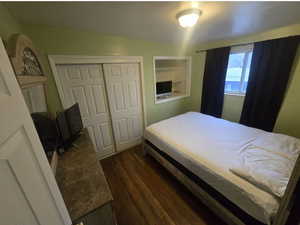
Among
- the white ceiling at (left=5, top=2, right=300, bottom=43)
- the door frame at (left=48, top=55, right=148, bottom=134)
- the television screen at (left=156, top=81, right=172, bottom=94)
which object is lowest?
the television screen at (left=156, top=81, right=172, bottom=94)

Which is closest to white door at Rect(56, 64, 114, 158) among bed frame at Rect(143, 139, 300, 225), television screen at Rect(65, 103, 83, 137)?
television screen at Rect(65, 103, 83, 137)

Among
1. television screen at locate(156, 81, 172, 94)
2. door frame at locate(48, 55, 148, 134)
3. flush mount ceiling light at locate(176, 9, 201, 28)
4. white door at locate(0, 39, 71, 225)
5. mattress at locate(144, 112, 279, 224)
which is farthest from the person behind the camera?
television screen at locate(156, 81, 172, 94)

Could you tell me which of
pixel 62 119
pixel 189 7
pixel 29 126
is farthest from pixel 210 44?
pixel 29 126

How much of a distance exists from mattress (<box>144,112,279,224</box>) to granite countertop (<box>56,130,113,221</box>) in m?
1.06

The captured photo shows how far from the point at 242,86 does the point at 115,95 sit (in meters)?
2.90

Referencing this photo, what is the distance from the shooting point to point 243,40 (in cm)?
262

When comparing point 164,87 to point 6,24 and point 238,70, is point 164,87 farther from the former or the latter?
point 6,24

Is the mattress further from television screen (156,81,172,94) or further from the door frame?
the door frame

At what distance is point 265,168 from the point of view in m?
1.28

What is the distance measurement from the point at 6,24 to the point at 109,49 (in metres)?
1.27

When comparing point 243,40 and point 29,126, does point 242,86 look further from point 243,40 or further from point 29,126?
point 29,126

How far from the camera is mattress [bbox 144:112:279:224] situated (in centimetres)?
108

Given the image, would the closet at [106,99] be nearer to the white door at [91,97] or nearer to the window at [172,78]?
the white door at [91,97]

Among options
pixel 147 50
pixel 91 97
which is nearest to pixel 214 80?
pixel 147 50
